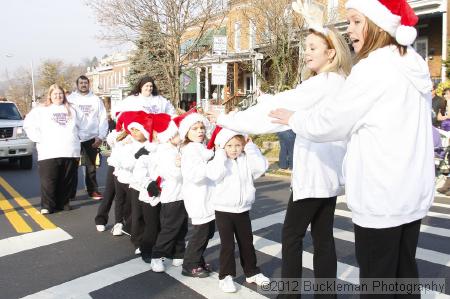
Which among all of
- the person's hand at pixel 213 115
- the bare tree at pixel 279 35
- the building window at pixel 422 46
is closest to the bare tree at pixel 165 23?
the bare tree at pixel 279 35

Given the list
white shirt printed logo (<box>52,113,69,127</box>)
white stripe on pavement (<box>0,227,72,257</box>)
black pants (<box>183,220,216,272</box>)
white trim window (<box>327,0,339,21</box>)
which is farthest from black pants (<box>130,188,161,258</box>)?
white trim window (<box>327,0,339,21</box>)

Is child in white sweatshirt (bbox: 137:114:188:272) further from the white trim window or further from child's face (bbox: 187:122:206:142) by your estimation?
the white trim window

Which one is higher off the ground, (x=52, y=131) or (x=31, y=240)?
(x=52, y=131)

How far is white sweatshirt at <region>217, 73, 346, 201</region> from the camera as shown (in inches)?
117

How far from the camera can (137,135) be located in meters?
5.20

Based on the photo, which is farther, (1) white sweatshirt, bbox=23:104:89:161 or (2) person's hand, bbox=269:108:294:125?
(1) white sweatshirt, bbox=23:104:89:161

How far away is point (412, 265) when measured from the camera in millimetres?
2543

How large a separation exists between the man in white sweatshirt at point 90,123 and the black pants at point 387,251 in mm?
6659

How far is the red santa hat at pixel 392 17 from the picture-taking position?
7.73ft

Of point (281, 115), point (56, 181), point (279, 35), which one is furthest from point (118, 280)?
point (279, 35)

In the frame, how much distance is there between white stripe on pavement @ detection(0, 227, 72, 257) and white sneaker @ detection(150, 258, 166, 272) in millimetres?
1816

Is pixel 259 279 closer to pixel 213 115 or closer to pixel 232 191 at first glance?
pixel 232 191

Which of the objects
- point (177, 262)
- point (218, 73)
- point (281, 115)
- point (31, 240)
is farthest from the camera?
point (218, 73)

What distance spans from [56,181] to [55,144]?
1.99 feet
